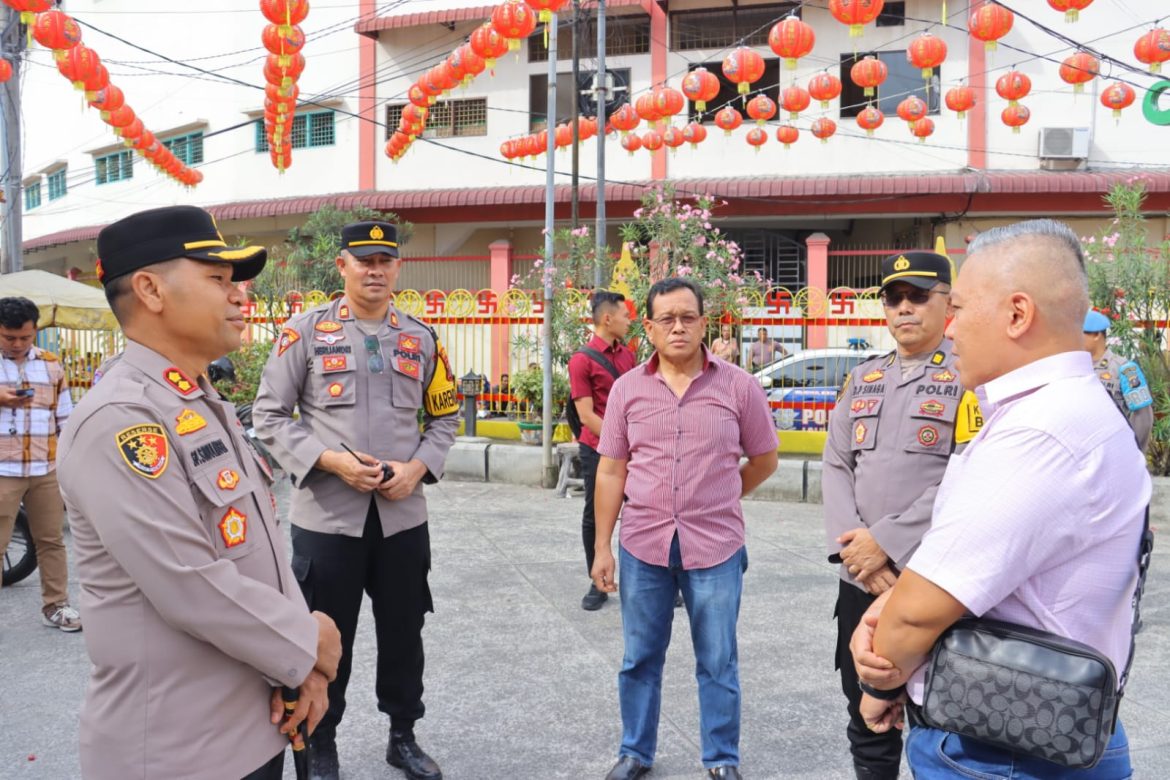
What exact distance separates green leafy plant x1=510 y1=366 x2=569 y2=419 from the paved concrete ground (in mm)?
3648

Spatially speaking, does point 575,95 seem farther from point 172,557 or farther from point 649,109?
point 172,557

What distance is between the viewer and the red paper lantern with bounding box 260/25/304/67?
28.4ft

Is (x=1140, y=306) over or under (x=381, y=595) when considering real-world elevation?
over

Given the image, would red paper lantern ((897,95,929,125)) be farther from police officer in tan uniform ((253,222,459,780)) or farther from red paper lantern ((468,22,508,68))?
police officer in tan uniform ((253,222,459,780))

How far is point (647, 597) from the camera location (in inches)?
129

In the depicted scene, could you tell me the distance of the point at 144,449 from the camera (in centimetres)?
175

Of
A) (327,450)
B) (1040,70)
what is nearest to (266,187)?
(1040,70)

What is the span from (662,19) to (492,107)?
3836mm

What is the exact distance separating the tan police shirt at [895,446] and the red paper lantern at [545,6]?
20.2 feet

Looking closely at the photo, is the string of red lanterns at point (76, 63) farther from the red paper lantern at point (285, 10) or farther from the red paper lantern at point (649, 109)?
the red paper lantern at point (649, 109)

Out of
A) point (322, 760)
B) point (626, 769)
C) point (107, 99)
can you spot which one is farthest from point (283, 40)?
point (626, 769)

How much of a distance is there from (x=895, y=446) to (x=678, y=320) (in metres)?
0.86

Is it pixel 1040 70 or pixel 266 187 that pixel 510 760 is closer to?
pixel 1040 70

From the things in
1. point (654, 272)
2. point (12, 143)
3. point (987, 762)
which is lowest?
point (987, 762)
